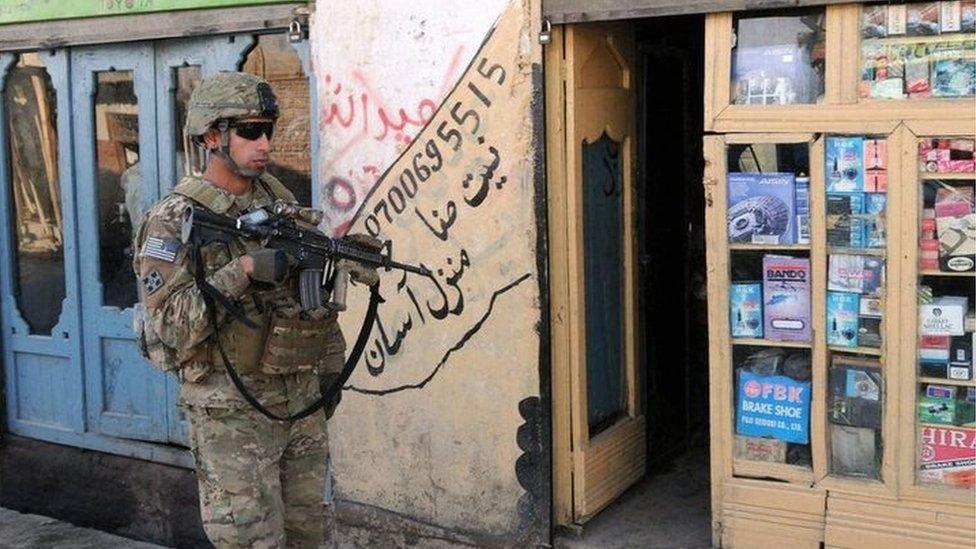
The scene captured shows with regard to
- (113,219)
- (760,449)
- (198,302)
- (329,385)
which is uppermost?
(113,219)

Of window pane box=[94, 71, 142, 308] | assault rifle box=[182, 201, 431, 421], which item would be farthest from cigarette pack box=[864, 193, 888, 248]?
window pane box=[94, 71, 142, 308]

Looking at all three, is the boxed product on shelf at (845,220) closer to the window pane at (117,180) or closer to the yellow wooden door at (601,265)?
the yellow wooden door at (601,265)

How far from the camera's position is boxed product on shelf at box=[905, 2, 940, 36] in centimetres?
413

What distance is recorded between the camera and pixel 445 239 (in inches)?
198

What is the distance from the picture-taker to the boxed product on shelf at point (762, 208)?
4.44m

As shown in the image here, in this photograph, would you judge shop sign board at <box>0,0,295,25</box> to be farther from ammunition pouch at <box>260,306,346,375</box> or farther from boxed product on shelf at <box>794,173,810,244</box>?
boxed product on shelf at <box>794,173,810,244</box>

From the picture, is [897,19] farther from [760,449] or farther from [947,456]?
[760,449]

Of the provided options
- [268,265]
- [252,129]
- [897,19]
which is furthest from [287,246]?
[897,19]

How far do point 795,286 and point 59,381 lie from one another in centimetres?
407

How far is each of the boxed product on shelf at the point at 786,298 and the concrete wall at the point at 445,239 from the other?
2.90 feet

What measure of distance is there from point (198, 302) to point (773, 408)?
2.19 m

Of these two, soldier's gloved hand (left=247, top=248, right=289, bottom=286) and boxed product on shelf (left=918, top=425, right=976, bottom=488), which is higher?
soldier's gloved hand (left=247, top=248, right=289, bottom=286)

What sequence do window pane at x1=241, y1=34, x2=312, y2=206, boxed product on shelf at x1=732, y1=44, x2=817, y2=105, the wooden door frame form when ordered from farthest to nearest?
window pane at x1=241, y1=34, x2=312, y2=206, the wooden door frame, boxed product on shelf at x1=732, y1=44, x2=817, y2=105

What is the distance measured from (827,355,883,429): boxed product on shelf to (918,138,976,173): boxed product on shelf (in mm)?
730
